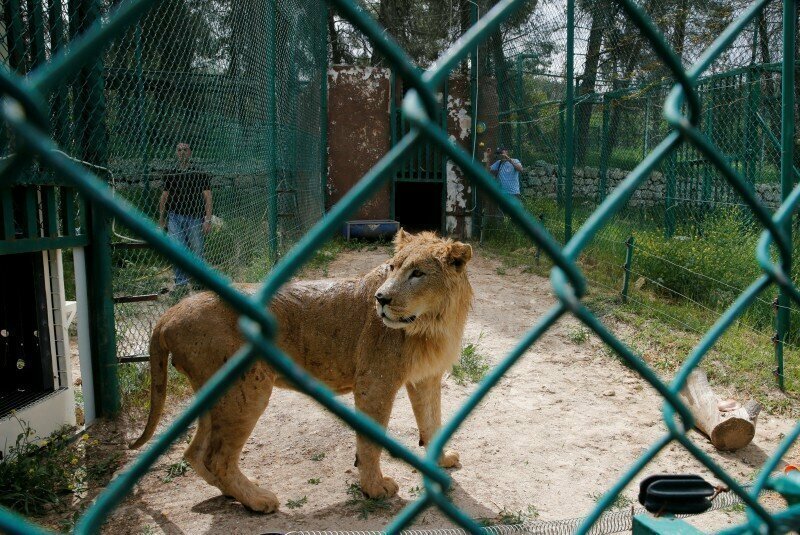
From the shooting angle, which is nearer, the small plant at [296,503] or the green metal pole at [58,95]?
the small plant at [296,503]

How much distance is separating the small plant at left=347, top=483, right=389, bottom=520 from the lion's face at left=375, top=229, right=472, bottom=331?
102 cm

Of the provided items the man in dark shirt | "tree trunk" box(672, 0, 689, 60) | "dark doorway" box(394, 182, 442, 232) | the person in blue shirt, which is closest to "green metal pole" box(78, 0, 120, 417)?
the man in dark shirt

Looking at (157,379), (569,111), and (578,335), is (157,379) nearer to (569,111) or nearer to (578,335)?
(578,335)

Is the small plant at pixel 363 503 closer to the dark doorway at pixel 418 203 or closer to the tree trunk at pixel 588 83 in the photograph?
the tree trunk at pixel 588 83

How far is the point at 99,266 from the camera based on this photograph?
4.68 m

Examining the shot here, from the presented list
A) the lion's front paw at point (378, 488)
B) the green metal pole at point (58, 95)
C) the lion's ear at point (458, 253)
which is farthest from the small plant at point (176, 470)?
the green metal pole at point (58, 95)

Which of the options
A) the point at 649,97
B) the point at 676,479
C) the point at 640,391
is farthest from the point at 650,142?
the point at 676,479

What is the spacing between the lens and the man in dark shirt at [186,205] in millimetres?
6434

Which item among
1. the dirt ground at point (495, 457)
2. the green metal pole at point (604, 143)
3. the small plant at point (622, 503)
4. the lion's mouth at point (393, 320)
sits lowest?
the dirt ground at point (495, 457)

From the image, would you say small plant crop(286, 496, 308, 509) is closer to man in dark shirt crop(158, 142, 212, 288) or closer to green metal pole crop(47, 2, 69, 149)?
green metal pole crop(47, 2, 69, 149)

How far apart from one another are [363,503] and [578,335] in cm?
380

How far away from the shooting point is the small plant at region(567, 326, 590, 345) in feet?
22.4

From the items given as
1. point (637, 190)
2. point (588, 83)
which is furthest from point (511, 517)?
point (588, 83)

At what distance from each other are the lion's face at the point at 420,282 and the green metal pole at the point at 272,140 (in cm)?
434
